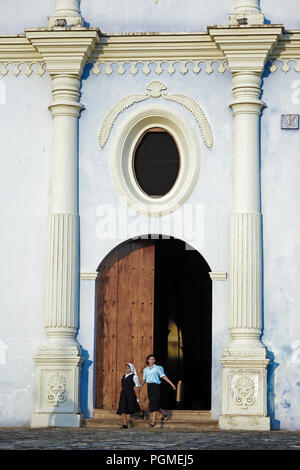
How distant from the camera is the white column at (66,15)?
21.8 meters

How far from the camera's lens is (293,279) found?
21.3 meters

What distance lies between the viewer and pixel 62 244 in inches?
848

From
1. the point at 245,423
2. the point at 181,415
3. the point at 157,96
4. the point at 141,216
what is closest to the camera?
the point at 245,423

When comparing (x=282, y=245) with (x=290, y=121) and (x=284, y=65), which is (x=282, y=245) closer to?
(x=290, y=121)

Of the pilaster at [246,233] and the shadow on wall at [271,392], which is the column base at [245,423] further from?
the shadow on wall at [271,392]

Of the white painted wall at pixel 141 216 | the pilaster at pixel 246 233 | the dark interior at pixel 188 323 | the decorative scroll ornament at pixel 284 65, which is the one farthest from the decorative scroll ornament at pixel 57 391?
the decorative scroll ornament at pixel 284 65

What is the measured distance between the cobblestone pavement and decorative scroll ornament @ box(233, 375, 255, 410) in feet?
2.49

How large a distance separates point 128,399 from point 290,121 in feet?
18.6

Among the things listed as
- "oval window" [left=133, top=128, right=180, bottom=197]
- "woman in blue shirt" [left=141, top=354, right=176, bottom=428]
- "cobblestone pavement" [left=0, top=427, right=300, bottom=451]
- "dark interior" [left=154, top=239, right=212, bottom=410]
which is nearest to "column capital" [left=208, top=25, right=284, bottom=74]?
"oval window" [left=133, top=128, right=180, bottom=197]

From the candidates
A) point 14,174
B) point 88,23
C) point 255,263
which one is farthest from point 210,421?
point 88,23

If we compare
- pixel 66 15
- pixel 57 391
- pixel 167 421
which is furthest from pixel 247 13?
pixel 57 391
